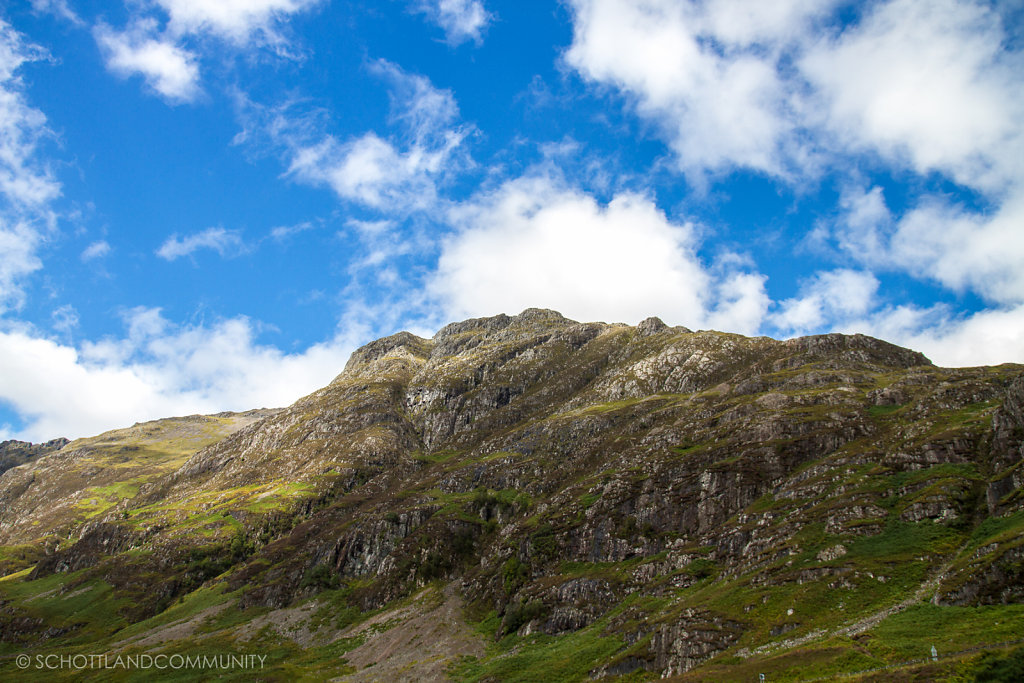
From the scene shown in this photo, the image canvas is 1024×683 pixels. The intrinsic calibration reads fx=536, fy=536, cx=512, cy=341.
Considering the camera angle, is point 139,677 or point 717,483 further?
point 717,483

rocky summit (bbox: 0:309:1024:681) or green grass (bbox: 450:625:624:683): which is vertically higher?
rocky summit (bbox: 0:309:1024:681)

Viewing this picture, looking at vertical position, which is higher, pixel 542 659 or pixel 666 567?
pixel 666 567

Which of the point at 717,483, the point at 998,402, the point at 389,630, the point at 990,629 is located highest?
the point at 998,402

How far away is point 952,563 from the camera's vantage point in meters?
61.6

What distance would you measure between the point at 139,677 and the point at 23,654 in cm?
6719

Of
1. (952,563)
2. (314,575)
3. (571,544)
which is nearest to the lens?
(952,563)

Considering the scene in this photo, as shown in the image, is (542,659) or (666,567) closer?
(542,659)

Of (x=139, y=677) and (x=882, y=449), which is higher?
(x=882, y=449)

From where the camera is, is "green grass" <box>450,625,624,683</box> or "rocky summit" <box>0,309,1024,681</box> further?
"green grass" <box>450,625,624,683</box>

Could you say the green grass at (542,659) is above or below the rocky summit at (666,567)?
below

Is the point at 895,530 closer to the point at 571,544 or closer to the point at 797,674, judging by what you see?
the point at 797,674

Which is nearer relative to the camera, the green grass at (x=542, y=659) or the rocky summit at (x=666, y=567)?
the rocky summit at (x=666, y=567)

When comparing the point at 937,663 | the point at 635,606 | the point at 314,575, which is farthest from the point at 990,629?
the point at 314,575

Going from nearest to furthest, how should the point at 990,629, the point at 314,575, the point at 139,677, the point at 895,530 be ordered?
1. the point at 990,629
2. the point at 895,530
3. the point at 139,677
4. the point at 314,575
